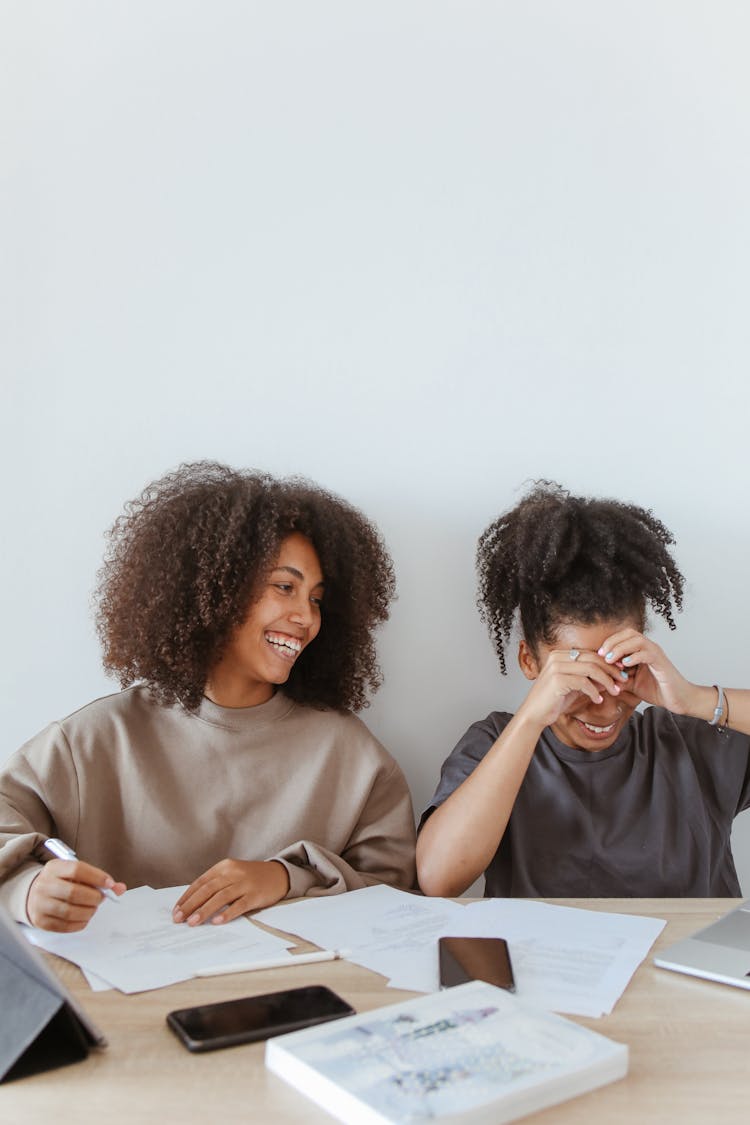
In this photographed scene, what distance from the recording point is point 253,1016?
729mm

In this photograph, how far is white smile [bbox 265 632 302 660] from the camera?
1.36 meters

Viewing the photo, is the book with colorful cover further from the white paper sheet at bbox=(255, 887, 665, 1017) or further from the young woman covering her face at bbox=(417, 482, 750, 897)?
the young woman covering her face at bbox=(417, 482, 750, 897)

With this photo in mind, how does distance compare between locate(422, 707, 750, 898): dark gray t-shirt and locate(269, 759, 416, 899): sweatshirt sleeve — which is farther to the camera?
locate(422, 707, 750, 898): dark gray t-shirt

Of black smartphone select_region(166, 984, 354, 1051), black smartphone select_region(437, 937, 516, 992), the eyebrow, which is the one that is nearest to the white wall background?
the eyebrow

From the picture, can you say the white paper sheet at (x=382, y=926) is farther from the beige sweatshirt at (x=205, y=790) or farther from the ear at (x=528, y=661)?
the ear at (x=528, y=661)

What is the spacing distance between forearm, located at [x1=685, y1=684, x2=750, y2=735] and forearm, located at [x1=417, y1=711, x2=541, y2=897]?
248 millimetres

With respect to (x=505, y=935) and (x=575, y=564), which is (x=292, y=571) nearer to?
(x=575, y=564)

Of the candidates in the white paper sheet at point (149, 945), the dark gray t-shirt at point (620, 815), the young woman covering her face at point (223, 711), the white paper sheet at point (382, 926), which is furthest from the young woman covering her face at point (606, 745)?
the white paper sheet at point (149, 945)

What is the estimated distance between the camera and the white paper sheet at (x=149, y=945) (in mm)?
839

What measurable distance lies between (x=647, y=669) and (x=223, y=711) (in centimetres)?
59

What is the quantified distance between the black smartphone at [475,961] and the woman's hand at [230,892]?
9.1 inches

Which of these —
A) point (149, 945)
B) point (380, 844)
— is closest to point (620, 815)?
point (380, 844)

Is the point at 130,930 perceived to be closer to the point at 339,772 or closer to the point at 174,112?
the point at 339,772

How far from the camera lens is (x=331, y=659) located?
1458 millimetres
